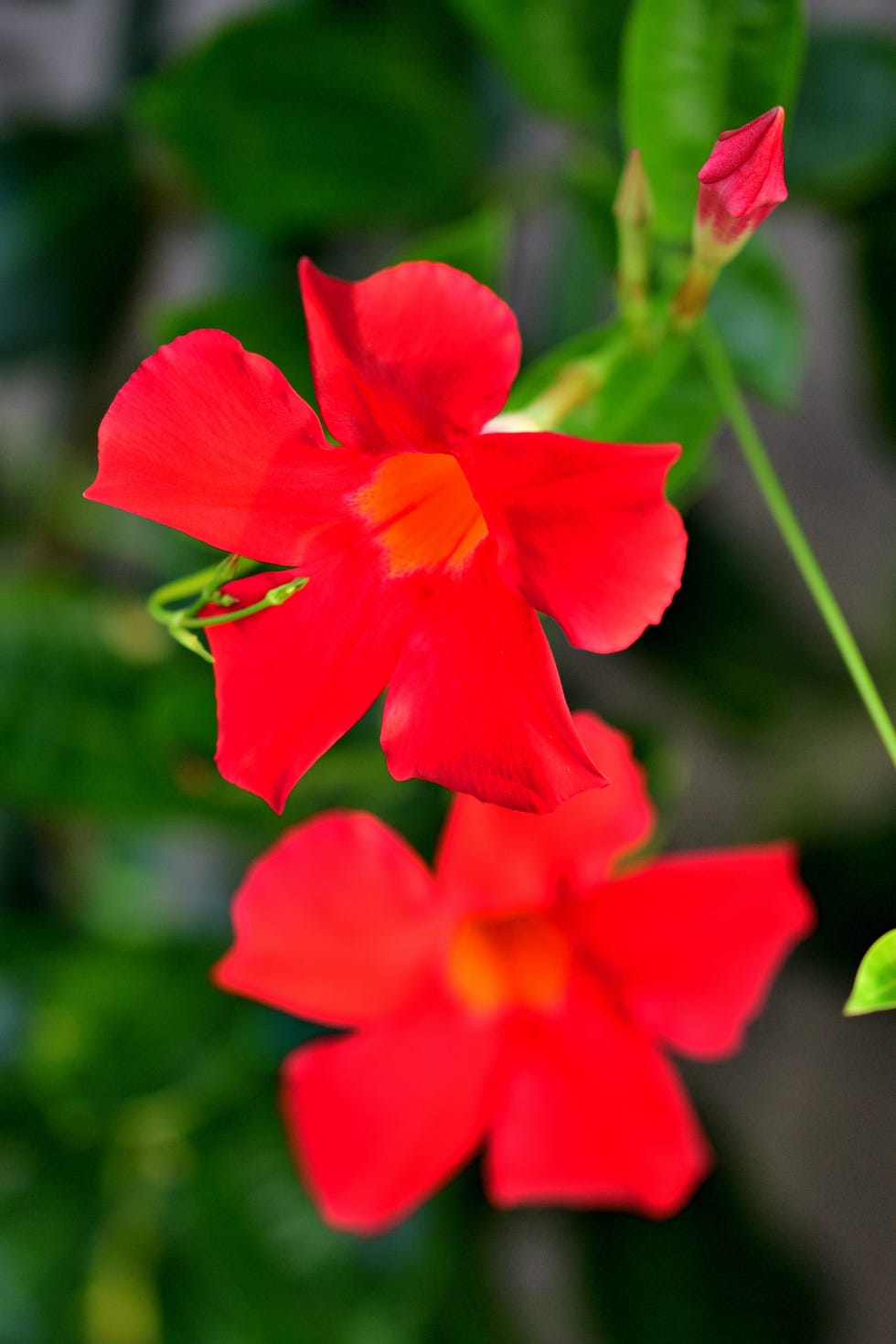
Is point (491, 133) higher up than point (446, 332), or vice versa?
point (446, 332)

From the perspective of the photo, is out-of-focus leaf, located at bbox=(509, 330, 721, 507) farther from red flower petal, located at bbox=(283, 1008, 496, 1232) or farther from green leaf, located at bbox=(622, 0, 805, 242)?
red flower petal, located at bbox=(283, 1008, 496, 1232)

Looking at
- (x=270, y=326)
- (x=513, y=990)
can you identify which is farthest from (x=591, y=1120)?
(x=270, y=326)

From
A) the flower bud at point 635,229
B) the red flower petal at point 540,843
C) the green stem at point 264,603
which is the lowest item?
the red flower petal at point 540,843

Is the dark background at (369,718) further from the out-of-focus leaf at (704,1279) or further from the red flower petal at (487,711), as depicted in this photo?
the red flower petal at (487,711)

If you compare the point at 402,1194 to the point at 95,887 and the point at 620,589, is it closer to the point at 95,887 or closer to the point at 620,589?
the point at 620,589

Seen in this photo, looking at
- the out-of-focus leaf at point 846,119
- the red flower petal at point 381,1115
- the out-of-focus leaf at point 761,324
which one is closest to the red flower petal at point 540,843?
the red flower petal at point 381,1115

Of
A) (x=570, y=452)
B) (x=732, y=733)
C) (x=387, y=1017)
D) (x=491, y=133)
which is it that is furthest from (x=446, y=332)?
(x=732, y=733)

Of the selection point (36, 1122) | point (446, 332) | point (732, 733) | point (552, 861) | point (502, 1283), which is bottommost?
point (502, 1283)
